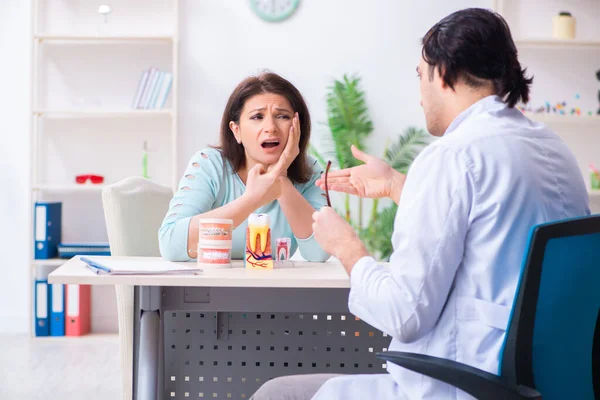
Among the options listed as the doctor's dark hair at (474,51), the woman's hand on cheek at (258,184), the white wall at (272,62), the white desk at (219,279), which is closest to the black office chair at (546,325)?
the doctor's dark hair at (474,51)

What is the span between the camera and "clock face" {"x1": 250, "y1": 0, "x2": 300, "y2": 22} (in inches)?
195

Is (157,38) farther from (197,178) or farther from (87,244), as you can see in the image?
(197,178)

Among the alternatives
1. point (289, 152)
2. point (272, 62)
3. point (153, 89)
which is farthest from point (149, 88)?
point (289, 152)

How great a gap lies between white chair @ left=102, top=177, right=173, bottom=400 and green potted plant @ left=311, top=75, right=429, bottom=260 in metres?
2.43

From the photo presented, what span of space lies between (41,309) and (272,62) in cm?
220

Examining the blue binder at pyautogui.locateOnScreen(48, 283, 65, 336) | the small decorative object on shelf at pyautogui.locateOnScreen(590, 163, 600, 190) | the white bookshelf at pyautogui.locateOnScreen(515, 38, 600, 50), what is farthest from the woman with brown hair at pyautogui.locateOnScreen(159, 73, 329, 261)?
the small decorative object on shelf at pyautogui.locateOnScreen(590, 163, 600, 190)

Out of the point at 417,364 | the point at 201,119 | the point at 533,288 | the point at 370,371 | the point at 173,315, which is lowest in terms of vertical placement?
the point at 370,371

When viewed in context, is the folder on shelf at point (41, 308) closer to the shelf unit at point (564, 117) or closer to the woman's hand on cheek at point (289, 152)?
the woman's hand on cheek at point (289, 152)

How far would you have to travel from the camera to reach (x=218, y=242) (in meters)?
2.00

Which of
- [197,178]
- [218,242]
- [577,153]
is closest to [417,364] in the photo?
[218,242]

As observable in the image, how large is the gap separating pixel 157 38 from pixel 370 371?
3.20 meters

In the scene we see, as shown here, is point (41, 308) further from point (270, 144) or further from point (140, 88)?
Answer: point (270, 144)

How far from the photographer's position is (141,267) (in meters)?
1.92

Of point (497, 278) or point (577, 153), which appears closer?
point (497, 278)
